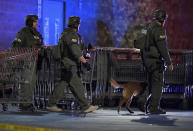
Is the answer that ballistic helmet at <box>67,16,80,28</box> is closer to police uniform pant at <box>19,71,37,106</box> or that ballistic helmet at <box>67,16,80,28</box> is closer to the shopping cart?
the shopping cart

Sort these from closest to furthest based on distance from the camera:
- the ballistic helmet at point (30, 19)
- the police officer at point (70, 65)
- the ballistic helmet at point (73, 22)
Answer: the police officer at point (70, 65) → the ballistic helmet at point (73, 22) → the ballistic helmet at point (30, 19)

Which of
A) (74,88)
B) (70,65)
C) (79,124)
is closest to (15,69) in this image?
(70,65)

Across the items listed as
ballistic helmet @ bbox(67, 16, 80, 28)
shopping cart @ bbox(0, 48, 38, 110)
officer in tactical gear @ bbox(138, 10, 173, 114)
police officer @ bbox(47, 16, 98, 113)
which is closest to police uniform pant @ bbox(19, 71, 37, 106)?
shopping cart @ bbox(0, 48, 38, 110)

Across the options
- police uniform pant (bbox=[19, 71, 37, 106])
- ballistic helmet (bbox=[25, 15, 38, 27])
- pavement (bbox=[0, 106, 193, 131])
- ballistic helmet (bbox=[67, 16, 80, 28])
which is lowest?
pavement (bbox=[0, 106, 193, 131])

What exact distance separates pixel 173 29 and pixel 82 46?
680cm

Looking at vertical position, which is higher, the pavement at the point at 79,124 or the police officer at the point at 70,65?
the police officer at the point at 70,65

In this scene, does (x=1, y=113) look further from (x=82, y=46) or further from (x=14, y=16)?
(x=14, y=16)

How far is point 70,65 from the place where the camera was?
6707 mm

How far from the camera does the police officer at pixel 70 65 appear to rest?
6.62 meters

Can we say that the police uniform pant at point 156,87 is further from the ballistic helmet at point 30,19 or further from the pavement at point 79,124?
the ballistic helmet at point 30,19

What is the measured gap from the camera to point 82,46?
6.91 meters

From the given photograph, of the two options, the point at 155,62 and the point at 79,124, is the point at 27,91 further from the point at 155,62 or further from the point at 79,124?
the point at 155,62

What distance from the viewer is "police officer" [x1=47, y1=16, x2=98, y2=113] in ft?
21.7

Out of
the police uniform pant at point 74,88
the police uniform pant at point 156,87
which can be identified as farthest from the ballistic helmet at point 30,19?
the police uniform pant at point 156,87
